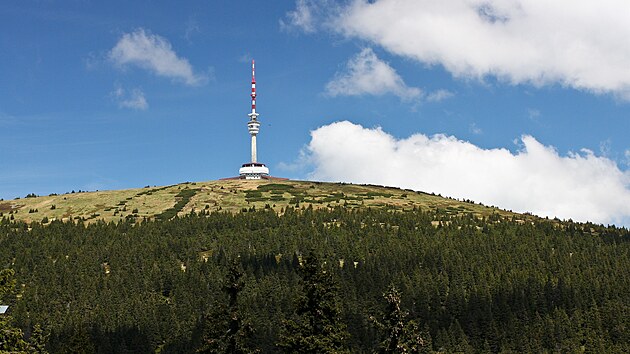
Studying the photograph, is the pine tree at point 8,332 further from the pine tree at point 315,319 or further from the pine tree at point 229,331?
the pine tree at point 315,319

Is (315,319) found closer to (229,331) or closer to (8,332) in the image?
(229,331)

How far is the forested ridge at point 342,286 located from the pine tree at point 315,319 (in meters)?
70.8

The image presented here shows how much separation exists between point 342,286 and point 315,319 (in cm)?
10784

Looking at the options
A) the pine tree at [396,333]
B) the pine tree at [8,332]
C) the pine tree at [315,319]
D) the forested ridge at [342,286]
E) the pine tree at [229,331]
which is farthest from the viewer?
the forested ridge at [342,286]

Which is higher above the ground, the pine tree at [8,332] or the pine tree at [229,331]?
the pine tree at [8,332]

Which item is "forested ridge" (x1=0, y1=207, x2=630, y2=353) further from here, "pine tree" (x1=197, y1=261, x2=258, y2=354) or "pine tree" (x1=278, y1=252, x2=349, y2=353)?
"pine tree" (x1=278, y1=252, x2=349, y2=353)

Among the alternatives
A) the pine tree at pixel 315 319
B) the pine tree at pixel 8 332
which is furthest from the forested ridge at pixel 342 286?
the pine tree at pixel 8 332

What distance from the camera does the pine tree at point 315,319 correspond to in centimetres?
4466

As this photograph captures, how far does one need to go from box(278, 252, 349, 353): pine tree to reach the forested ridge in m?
70.8

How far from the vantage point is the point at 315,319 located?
4522cm

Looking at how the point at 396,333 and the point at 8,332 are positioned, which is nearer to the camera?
the point at 8,332

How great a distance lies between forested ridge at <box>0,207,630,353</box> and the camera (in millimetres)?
138375

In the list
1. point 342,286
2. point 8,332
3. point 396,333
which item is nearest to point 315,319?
point 396,333

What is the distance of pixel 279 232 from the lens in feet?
648
